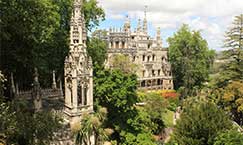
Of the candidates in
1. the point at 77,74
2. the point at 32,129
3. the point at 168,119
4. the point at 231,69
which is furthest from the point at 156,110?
the point at 32,129

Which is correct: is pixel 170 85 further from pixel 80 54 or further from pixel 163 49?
pixel 80 54

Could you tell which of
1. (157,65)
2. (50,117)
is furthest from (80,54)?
(157,65)

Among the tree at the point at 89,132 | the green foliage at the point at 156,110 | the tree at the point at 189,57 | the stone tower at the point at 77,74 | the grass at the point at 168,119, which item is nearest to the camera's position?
the tree at the point at 89,132

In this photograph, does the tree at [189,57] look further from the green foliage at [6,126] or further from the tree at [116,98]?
the green foliage at [6,126]

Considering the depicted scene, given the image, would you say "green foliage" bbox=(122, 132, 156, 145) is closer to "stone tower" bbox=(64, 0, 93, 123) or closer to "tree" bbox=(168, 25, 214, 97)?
"stone tower" bbox=(64, 0, 93, 123)

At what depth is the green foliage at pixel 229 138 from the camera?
53.2 feet

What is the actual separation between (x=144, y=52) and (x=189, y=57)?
8064 mm

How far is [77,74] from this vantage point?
17.4 m

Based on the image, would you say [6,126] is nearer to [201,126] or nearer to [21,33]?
[21,33]

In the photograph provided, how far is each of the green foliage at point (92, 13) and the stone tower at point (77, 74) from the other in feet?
28.5

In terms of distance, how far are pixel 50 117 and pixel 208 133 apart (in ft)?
36.0

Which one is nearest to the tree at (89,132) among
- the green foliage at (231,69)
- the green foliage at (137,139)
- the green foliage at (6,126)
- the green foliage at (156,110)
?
Result: the green foliage at (6,126)

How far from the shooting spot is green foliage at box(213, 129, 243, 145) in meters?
16.2

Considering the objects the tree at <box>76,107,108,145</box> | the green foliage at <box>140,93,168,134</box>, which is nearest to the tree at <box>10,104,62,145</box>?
the tree at <box>76,107,108,145</box>
